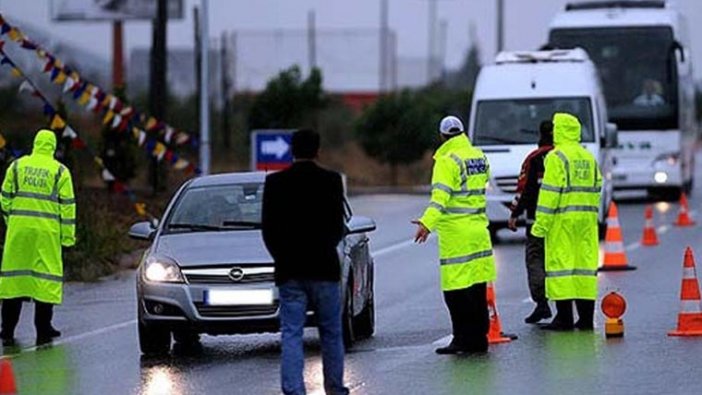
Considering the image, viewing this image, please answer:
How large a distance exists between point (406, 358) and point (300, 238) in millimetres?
3415

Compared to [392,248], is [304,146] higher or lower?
higher

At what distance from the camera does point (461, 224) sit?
14.7m

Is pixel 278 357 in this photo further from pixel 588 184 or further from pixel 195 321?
pixel 588 184

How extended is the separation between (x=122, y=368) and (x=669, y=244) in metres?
14.9

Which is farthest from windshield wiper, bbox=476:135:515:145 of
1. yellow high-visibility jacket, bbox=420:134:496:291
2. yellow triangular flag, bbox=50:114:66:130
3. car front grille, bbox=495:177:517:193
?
yellow high-visibility jacket, bbox=420:134:496:291

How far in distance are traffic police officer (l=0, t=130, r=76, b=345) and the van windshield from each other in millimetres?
13242

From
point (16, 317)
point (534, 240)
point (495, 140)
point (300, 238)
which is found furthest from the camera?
point (495, 140)

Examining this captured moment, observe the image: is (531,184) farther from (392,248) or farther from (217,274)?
(392,248)

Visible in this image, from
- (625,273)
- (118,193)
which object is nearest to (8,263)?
(625,273)

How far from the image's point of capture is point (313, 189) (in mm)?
11758

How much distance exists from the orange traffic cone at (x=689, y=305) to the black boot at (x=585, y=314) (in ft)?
2.37

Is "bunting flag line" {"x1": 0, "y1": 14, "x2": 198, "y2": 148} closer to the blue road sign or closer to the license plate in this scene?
the blue road sign

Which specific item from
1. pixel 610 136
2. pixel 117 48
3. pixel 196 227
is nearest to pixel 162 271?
pixel 196 227

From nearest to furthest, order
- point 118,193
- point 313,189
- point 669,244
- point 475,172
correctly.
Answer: point 313,189, point 475,172, point 669,244, point 118,193
